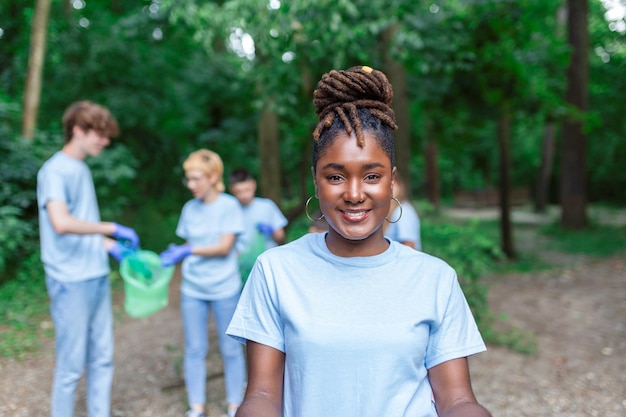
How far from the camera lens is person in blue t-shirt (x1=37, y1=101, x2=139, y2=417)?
2.88 meters

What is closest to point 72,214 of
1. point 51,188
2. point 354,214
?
point 51,188

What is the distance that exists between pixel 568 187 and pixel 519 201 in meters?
11.0

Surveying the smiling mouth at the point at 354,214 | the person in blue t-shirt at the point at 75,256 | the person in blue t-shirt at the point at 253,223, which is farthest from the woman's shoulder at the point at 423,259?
the person in blue t-shirt at the point at 253,223

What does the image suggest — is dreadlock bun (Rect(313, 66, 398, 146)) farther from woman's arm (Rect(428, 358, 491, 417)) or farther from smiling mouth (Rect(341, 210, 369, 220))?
woman's arm (Rect(428, 358, 491, 417))

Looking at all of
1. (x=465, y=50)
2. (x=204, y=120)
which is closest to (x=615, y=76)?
(x=465, y=50)

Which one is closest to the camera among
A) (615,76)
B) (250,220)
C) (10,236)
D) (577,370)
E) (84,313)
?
(84,313)

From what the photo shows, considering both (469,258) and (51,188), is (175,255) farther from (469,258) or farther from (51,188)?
(469,258)

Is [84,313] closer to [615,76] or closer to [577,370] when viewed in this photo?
[577,370]

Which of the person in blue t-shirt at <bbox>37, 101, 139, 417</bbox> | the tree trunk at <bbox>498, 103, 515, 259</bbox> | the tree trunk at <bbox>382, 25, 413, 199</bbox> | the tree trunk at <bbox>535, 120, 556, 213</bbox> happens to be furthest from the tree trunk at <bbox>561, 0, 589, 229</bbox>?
the person in blue t-shirt at <bbox>37, 101, 139, 417</bbox>

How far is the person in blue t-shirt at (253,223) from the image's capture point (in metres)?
4.27

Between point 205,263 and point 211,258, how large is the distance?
0.16 feet

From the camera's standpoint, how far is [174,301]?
7.73 metres

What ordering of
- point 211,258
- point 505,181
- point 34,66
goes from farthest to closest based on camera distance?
point 505,181 < point 34,66 < point 211,258

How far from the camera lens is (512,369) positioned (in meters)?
4.98
